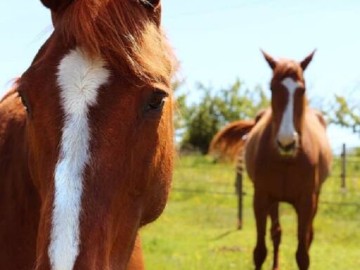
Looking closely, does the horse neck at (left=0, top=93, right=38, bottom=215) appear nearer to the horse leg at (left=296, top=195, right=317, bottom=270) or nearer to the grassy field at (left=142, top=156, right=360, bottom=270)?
the grassy field at (left=142, top=156, right=360, bottom=270)

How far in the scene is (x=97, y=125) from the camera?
198cm

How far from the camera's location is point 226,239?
11281 millimetres

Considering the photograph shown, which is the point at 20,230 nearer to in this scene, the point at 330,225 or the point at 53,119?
the point at 53,119

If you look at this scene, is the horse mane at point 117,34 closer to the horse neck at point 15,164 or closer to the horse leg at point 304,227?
the horse neck at point 15,164

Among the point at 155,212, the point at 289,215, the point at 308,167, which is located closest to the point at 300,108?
the point at 308,167

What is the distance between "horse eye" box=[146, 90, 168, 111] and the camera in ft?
7.08

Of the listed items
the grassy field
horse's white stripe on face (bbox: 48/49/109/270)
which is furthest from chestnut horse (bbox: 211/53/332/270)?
horse's white stripe on face (bbox: 48/49/109/270)

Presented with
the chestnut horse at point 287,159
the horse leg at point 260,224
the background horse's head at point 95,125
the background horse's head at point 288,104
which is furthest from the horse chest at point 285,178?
the background horse's head at point 95,125

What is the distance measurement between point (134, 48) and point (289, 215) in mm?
13272

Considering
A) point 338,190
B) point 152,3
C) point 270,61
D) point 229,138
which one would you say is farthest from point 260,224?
point 338,190

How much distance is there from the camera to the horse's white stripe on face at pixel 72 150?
1787 mm

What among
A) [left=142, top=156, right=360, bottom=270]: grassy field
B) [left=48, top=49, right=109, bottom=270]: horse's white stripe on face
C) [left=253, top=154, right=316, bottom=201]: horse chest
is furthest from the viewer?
[left=142, top=156, right=360, bottom=270]: grassy field

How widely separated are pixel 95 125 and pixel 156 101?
0.28 meters

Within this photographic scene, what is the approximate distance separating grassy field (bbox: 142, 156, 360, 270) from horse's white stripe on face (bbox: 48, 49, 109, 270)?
198 inches
